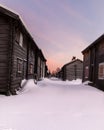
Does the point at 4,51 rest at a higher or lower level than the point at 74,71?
higher

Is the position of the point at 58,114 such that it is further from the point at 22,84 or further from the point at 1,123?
the point at 22,84

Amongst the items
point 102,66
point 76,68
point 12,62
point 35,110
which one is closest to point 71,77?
point 76,68

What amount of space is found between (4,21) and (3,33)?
2.52ft

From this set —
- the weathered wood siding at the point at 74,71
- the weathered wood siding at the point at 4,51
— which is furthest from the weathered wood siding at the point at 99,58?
the weathered wood siding at the point at 74,71

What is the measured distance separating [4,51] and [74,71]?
30.9 m

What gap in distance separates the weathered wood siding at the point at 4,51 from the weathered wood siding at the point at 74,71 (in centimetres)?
3058

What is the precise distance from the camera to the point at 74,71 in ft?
140

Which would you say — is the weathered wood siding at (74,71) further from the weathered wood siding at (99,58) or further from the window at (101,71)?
the window at (101,71)

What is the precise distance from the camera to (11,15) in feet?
40.7

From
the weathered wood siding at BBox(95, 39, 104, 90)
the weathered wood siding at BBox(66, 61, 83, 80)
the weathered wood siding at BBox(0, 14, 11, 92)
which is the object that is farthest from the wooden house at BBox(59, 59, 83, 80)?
the weathered wood siding at BBox(0, 14, 11, 92)

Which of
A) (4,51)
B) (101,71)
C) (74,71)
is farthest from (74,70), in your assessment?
(4,51)

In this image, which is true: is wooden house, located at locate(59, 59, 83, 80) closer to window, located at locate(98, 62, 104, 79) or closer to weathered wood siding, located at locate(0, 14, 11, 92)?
window, located at locate(98, 62, 104, 79)

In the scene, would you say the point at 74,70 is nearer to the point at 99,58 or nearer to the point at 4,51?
the point at 99,58

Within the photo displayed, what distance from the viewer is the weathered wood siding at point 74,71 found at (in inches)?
1672
